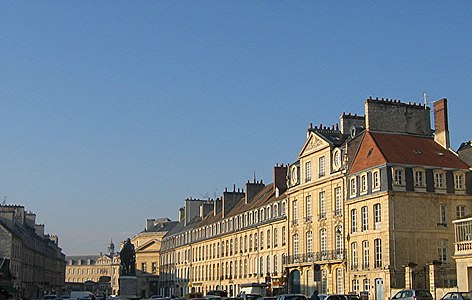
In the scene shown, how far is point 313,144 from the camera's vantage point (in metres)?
57.0

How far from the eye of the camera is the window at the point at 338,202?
52131 millimetres

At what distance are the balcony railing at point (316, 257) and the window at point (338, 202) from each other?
279cm

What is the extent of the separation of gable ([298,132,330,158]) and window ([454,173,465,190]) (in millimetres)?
10130

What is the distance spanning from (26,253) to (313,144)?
50.9m

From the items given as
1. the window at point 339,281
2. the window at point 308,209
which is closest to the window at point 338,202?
the window at point 339,281

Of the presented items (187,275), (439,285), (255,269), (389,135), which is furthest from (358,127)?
(187,275)

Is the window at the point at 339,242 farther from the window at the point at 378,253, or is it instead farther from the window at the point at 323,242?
the window at the point at 378,253

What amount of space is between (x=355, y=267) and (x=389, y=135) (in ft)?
32.2

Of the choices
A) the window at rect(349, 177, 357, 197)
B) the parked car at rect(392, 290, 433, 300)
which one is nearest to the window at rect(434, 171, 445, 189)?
the window at rect(349, 177, 357, 197)

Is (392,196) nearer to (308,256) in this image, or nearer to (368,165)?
(368,165)

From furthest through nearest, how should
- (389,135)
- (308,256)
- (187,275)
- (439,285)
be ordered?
(187,275), (308,256), (389,135), (439,285)

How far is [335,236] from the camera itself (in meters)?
52.6

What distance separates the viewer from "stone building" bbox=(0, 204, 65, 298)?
8038 cm

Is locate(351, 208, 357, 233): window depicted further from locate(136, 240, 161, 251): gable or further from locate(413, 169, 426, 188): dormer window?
locate(136, 240, 161, 251): gable
